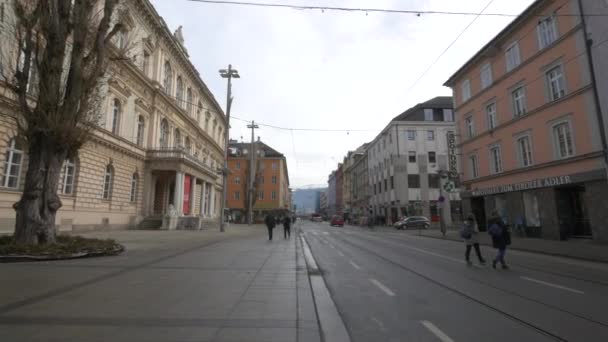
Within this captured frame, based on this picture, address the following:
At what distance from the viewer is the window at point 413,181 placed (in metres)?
50.7

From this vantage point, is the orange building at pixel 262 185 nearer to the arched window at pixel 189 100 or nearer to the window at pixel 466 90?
the arched window at pixel 189 100

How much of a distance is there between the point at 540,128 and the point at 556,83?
9.31 ft

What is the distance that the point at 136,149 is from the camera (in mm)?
29375

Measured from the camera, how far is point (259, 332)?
13.3 feet

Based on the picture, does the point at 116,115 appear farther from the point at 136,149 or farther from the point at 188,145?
the point at 188,145

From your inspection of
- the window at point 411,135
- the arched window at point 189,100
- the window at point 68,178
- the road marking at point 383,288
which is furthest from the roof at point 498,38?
the window at point 68,178

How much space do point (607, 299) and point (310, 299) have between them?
5559 mm

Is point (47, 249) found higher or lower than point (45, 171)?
lower

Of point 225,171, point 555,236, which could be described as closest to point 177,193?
point 225,171

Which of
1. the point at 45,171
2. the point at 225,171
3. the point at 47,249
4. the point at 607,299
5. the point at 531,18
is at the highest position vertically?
the point at 531,18

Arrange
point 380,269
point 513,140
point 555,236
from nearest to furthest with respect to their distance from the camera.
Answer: point 380,269 < point 555,236 < point 513,140

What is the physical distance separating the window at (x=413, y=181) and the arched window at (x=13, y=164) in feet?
148

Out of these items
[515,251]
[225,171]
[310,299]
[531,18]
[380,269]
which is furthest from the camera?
[225,171]

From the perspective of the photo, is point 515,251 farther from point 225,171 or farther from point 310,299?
point 225,171
